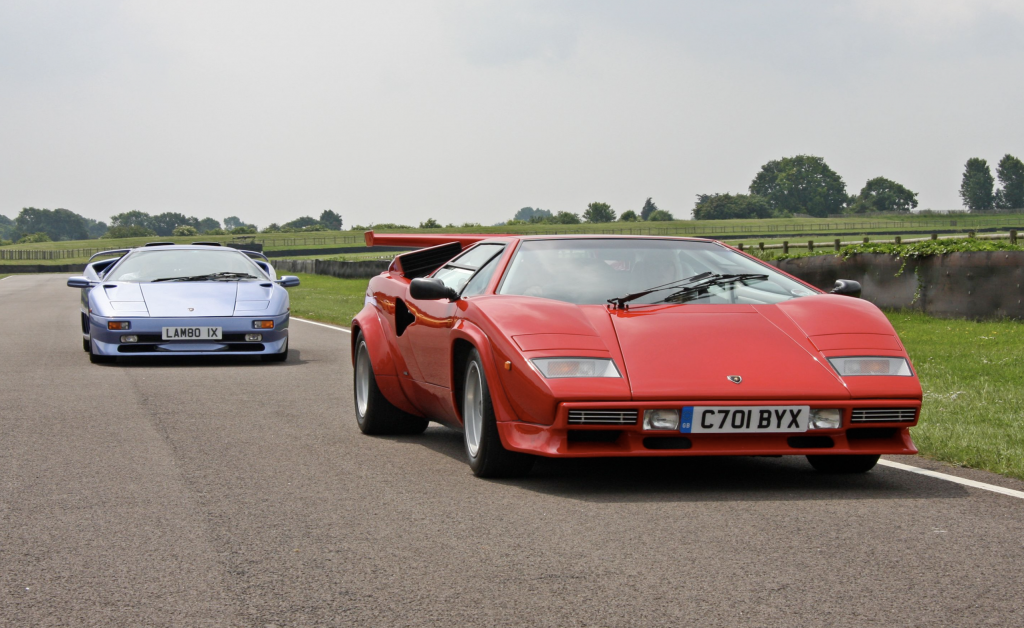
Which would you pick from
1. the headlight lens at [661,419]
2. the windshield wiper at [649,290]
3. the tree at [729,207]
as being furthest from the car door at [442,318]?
the tree at [729,207]

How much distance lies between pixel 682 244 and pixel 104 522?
11.2 ft

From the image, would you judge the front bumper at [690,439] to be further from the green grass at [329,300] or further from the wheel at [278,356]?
the green grass at [329,300]

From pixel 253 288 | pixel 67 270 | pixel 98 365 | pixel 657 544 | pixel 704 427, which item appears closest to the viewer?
pixel 657 544

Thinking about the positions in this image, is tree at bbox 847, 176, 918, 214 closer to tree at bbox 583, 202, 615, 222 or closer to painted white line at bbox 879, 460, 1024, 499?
tree at bbox 583, 202, 615, 222

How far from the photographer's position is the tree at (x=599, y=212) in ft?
512

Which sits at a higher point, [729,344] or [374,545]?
[729,344]

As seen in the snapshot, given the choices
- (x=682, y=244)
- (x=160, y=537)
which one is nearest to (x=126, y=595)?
(x=160, y=537)

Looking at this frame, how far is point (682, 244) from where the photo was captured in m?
6.48

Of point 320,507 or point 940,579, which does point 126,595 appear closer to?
point 320,507

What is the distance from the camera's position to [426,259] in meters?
7.65

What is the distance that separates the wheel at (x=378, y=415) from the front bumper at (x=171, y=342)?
478 centimetres

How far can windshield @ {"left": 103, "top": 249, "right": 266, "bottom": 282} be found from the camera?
12922mm

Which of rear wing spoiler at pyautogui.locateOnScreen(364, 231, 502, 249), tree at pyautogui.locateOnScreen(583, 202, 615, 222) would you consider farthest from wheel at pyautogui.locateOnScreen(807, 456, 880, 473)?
tree at pyautogui.locateOnScreen(583, 202, 615, 222)

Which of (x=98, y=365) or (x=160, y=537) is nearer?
(x=160, y=537)
